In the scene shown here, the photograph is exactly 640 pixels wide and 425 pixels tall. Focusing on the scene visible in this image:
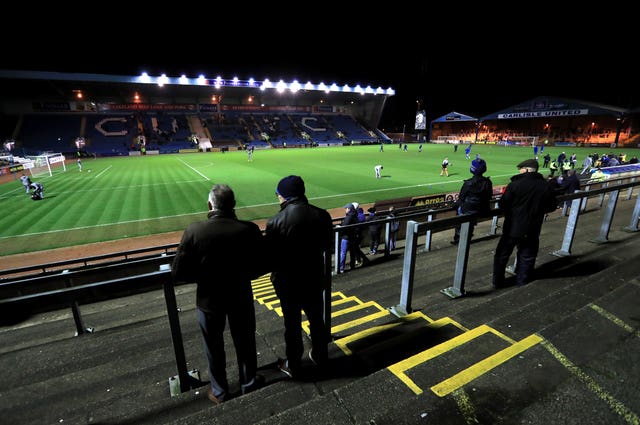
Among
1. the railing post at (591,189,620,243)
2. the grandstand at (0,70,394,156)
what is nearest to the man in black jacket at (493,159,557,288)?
the railing post at (591,189,620,243)

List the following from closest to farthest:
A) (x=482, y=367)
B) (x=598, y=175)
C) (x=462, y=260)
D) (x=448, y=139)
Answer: (x=482, y=367) < (x=462, y=260) < (x=598, y=175) < (x=448, y=139)

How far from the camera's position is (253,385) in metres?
2.82

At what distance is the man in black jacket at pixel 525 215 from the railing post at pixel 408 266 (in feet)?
5.35

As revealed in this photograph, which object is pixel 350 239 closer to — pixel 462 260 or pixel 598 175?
pixel 462 260

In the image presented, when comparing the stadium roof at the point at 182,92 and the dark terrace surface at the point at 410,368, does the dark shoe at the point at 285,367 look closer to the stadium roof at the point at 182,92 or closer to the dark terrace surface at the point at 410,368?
the dark terrace surface at the point at 410,368

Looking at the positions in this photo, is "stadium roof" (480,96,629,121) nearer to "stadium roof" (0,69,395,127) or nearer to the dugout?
the dugout

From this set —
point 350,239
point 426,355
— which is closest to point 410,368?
point 426,355

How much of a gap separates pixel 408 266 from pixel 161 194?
68.1 feet

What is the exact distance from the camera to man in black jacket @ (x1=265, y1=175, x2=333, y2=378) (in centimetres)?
282

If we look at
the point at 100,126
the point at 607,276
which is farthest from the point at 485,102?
the point at 607,276

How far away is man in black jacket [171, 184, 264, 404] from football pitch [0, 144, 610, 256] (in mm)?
13220

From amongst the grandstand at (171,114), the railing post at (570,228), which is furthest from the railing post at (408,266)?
the grandstand at (171,114)

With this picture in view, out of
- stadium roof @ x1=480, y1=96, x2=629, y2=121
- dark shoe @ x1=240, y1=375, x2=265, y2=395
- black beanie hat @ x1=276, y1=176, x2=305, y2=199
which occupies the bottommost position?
dark shoe @ x1=240, y1=375, x2=265, y2=395

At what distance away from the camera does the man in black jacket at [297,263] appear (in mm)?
2816
